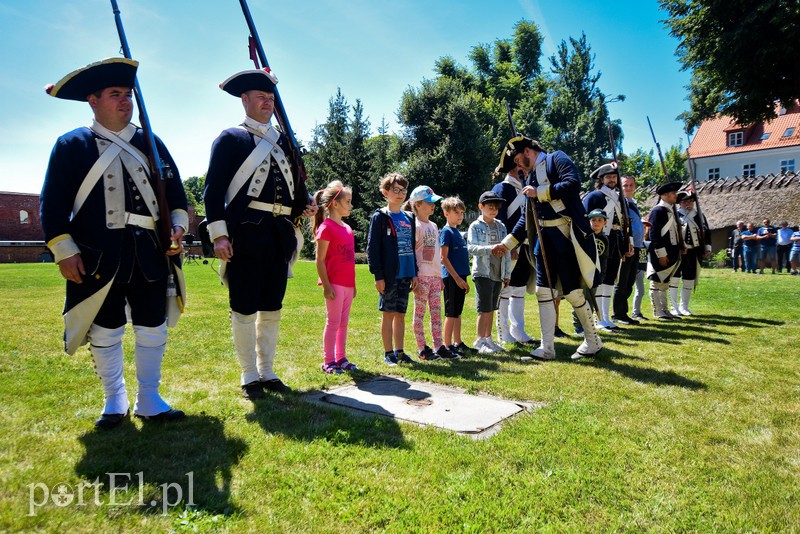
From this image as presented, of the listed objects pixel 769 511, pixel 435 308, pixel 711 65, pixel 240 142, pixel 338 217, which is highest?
pixel 711 65

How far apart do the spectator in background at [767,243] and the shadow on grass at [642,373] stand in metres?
20.4

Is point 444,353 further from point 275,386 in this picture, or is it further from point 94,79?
point 94,79

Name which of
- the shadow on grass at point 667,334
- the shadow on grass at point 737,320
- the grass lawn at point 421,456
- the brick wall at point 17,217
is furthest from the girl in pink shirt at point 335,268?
the brick wall at point 17,217

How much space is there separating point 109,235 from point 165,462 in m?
1.66

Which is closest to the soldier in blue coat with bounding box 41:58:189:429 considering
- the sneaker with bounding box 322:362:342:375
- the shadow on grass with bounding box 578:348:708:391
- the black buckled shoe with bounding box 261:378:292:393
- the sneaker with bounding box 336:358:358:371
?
the black buckled shoe with bounding box 261:378:292:393

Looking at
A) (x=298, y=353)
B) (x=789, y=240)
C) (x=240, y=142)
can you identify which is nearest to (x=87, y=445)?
(x=240, y=142)

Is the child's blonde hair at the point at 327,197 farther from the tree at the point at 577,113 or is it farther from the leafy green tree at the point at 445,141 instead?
the tree at the point at 577,113

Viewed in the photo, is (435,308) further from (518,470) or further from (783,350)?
(783,350)

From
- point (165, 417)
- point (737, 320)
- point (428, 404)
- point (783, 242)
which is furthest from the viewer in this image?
point (783, 242)

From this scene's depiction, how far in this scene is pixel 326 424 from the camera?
12.6 feet

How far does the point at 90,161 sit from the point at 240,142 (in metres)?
1.17

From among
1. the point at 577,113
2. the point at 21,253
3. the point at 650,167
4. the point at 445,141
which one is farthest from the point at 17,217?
the point at 650,167

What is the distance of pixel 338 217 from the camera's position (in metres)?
6.05

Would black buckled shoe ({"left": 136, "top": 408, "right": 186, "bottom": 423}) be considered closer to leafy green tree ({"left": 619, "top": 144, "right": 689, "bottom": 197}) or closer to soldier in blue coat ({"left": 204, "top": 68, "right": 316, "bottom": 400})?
soldier in blue coat ({"left": 204, "top": 68, "right": 316, "bottom": 400})
